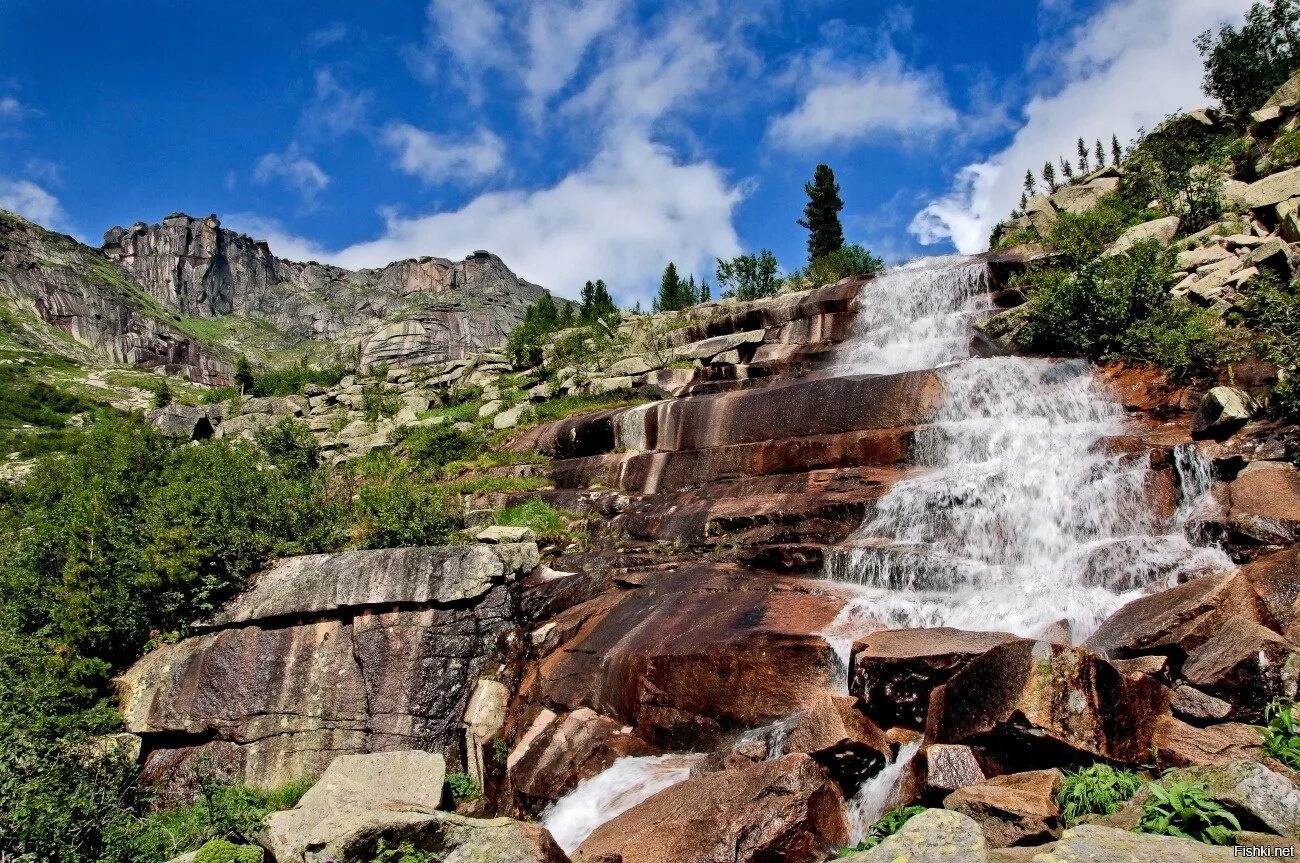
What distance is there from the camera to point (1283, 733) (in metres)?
5.36

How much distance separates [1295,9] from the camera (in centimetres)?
3888

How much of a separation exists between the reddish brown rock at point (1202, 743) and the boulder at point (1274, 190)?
786 inches

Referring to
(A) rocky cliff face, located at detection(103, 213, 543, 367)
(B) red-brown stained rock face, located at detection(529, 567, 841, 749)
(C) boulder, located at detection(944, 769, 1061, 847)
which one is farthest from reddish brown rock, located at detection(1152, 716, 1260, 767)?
(A) rocky cliff face, located at detection(103, 213, 543, 367)

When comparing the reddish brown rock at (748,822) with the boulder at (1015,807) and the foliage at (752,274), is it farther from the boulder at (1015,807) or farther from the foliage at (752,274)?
the foliage at (752,274)

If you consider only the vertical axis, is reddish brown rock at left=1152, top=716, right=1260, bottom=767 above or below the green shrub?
above

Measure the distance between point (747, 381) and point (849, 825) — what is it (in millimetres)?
19752

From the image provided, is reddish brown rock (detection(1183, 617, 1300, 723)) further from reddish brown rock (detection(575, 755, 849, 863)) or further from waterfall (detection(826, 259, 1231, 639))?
reddish brown rock (detection(575, 755, 849, 863))

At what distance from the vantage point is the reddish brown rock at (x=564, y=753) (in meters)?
9.30

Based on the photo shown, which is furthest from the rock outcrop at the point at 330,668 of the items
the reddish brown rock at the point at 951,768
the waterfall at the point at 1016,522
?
the reddish brown rock at the point at 951,768

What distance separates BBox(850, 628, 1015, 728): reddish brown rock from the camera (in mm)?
7160

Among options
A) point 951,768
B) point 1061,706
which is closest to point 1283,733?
point 1061,706

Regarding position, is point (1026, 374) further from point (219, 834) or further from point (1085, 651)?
point (219, 834)

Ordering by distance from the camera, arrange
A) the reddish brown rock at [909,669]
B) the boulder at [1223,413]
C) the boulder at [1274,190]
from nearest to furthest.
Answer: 1. the reddish brown rock at [909,669]
2. the boulder at [1223,413]
3. the boulder at [1274,190]

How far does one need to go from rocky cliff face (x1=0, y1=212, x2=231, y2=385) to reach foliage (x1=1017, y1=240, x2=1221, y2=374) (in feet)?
426
